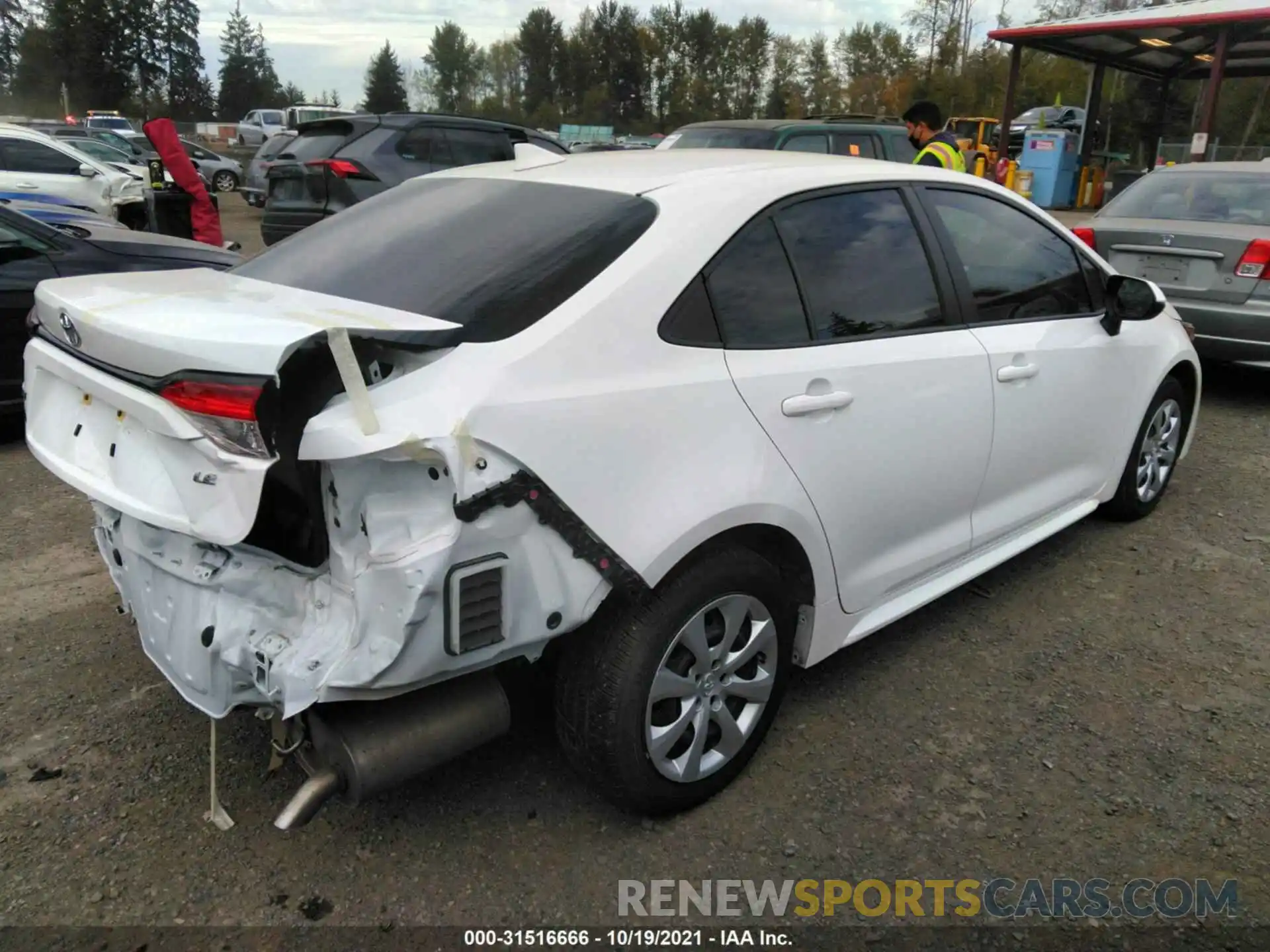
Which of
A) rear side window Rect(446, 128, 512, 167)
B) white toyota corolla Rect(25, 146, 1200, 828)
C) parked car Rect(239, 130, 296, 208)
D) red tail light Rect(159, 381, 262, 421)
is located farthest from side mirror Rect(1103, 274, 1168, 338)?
parked car Rect(239, 130, 296, 208)

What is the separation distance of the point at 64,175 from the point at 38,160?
16.1 inches

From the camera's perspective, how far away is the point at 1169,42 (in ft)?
55.5

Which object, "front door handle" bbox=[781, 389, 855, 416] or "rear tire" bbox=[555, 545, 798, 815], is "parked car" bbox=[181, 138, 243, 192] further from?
"rear tire" bbox=[555, 545, 798, 815]

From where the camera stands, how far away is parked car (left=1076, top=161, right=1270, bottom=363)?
6.14 m

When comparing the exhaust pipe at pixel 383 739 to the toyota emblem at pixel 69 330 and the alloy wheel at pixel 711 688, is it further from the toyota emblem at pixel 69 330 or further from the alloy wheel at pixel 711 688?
the toyota emblem at pixel 69 330

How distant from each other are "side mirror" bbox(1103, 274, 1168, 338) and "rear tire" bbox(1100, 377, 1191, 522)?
1.94ft

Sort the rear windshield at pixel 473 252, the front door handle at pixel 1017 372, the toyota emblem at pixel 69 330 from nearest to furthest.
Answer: the rear windshield at pixel 473 252 → the toyota emblem at pixel 69 330 → the front door handle at pixel 1017 372

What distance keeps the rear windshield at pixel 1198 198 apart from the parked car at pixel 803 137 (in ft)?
7.74

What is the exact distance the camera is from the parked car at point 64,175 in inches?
450

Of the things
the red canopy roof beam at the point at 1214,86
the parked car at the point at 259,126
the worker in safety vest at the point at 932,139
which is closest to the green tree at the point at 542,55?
the parked car at the point at 259,126

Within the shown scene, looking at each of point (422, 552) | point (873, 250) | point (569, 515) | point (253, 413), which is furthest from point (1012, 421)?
point (253, 413)

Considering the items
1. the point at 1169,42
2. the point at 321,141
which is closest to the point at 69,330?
the point at 321,141

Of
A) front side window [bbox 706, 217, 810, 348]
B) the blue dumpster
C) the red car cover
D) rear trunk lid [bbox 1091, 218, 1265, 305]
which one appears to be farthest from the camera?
the blue dumpster

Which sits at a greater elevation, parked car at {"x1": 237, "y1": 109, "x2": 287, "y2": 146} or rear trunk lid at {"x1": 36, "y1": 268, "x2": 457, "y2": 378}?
rear trunk lid at {"x1": 36, "y1": 268, "x2": 457, "y2": 378}
